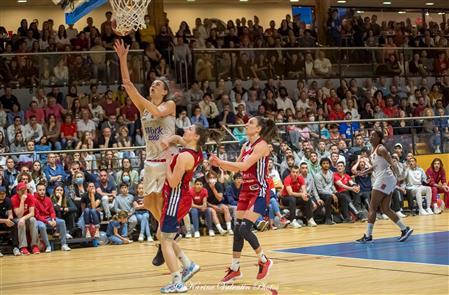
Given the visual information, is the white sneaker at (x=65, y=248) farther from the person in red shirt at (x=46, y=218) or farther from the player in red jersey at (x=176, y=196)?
the player in red jersey at (x=176, y=196)

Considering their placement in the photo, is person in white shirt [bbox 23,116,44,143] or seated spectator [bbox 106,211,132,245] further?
person in white shirt [bbox 23,116,44,143]

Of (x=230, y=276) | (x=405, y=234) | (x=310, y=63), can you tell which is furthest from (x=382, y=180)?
(x=310, y=63)

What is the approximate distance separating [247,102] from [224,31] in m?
4.18

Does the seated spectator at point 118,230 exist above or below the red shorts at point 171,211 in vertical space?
below

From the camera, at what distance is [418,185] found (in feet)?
64.9

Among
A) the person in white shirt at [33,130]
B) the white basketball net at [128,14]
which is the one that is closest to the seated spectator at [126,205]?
the person in white shirt at [33,130]

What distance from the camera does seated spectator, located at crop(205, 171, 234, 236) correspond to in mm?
16906

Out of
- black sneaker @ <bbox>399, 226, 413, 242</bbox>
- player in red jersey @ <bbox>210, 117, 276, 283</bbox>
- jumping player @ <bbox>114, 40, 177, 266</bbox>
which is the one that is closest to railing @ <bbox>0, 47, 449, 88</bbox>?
black sneaker @ <bbox>399, 226, 413, 242</bbox>

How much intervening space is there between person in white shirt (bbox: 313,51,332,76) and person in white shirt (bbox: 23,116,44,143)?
28.7 ft

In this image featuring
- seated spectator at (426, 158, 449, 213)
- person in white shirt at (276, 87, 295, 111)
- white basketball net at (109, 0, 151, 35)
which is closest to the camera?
white basketball net at (109, 0, 151, 35)

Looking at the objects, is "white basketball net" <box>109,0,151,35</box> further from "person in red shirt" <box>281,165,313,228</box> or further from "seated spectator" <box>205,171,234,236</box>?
"person in red shirt" <box>281,165,313,228</box>

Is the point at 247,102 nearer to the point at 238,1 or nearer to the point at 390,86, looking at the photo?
the point at 390,86

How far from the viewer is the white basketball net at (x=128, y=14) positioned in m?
10.7

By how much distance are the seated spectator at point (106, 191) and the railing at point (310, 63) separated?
602 cm
